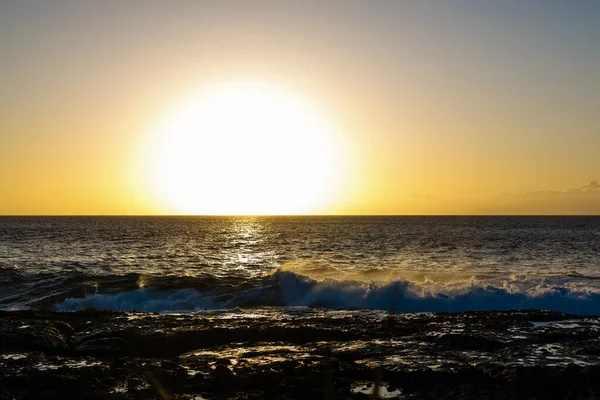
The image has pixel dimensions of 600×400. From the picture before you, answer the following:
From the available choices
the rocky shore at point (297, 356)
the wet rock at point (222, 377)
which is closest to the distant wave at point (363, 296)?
the rocky shore at point (297, 356)

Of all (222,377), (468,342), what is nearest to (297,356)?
(222,377)

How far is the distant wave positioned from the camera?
27391 mm

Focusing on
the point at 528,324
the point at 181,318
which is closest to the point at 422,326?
the point at 528,324

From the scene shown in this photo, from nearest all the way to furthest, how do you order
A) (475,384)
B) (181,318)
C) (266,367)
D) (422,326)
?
(475,384)
(266,367)
(422,326)
(181,318)

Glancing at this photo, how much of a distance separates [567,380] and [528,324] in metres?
7.71

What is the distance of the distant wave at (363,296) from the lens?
89.9 feet

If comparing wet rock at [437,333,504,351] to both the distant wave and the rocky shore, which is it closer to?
the rocky shore

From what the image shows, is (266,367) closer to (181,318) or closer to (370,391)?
(370,391)

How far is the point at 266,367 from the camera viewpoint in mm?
13367

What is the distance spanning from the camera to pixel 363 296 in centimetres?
2867

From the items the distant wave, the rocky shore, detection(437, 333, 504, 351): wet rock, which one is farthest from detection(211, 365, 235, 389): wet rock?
the distant wave

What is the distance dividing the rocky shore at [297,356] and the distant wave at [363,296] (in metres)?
6.15

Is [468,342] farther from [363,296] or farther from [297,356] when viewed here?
[363,296]

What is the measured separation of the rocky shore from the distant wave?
6145mm
